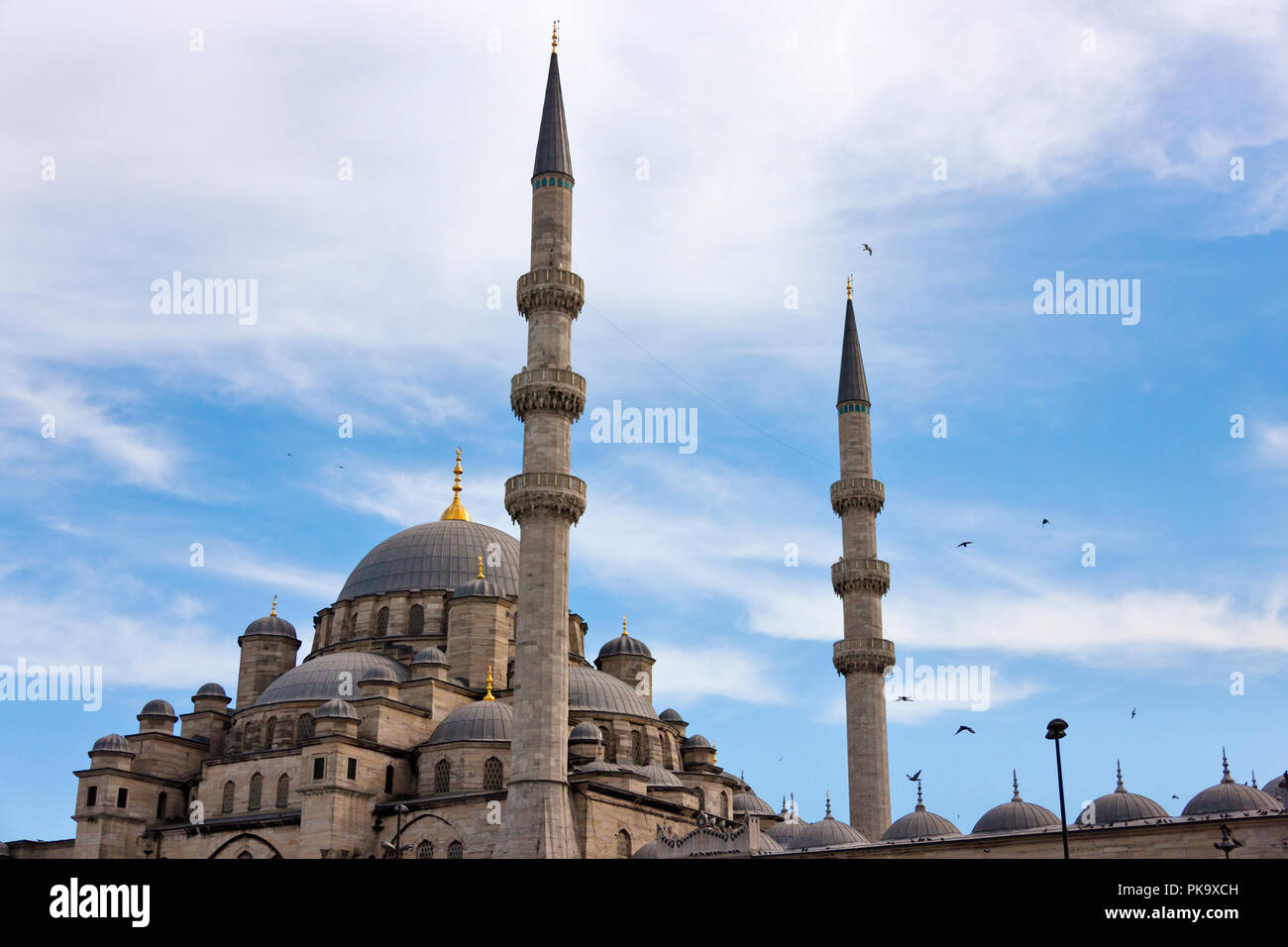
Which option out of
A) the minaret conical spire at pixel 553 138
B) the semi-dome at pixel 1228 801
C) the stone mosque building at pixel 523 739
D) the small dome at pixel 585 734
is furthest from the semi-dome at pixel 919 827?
the minaret conical spire at pixel 553 138

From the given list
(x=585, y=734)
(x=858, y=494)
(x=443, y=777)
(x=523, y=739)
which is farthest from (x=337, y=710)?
(x=858, y=494)

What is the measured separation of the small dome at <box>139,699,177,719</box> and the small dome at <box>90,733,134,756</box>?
237 cm

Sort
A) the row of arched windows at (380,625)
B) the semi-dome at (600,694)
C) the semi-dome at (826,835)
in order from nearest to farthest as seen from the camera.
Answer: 1. the semi-dome at (826,835)
2. the semi-dome at (600,694)
3. the row of arched windows at (380,625)

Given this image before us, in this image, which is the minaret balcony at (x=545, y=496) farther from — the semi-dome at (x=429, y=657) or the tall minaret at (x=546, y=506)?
the semi-dome at (x=429, y=657)

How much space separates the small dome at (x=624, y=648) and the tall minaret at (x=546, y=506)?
16297mm

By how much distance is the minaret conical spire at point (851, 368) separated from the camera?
49.9 metres

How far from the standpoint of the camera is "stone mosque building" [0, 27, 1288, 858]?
3475cm

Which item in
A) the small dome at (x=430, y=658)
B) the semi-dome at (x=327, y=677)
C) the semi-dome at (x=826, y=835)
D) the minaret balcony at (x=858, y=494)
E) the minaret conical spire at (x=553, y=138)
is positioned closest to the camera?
the semi-dome at (x=826, y=835)

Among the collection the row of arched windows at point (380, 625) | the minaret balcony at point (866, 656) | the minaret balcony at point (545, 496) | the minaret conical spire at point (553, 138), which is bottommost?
the minaret balcony at point (866, 656)

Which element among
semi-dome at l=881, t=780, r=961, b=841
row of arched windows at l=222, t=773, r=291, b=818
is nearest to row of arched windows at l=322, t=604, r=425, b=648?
row of arched windows at l=222, t=773, r=291, b=818

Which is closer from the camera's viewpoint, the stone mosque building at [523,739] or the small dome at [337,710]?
the stone mosque building at [523,739]

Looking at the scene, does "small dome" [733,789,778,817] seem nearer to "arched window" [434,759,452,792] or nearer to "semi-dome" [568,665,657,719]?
"semi-dome" [568,665,657,719]
